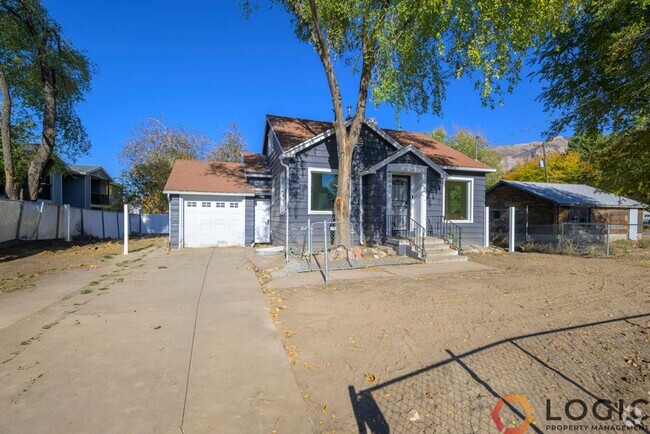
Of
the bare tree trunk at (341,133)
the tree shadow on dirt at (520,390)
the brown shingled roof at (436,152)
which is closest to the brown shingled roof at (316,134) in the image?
the brown shingled roof at (436,152)

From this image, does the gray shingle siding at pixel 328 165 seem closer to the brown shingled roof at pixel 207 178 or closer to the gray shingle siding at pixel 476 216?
the gray shingle siding at pixel 476 216

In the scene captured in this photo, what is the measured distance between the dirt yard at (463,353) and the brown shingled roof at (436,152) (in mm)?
7865

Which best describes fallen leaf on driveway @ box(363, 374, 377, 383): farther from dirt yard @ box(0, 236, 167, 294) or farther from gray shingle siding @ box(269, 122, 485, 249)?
gray shingle siding @ box(269, 122, 485, 249)

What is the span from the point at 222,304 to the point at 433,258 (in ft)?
22.2

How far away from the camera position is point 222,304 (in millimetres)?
5828

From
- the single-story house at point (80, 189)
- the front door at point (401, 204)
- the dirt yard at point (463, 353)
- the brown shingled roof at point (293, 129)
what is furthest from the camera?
the single-story house at point (80, 189)

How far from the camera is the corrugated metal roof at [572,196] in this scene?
20.8m

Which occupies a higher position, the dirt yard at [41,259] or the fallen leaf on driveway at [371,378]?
the dirt yard at [41,259]

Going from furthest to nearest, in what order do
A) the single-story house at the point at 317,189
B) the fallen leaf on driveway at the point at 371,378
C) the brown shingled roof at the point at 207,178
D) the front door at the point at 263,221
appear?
the front door at the point at 263,221
the brown shingled roof at the point at 207,178
the single-story house at the point at 317,189
the fallen leaf on driveway at the point at 371,378

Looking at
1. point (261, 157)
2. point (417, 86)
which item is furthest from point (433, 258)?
point (261, 157)

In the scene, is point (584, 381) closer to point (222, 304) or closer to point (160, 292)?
point (222, 304)

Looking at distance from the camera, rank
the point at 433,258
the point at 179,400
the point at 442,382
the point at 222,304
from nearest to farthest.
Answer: the point at 179,400 < the point at 442,382 < the point at 222,304 < the point at 433,258

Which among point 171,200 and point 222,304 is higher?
point 171,200

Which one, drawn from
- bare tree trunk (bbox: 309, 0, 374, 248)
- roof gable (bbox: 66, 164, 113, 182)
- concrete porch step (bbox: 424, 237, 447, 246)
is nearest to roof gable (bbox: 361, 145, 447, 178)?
bare tree trunk (bbox: 309, 0, 374, 248)
